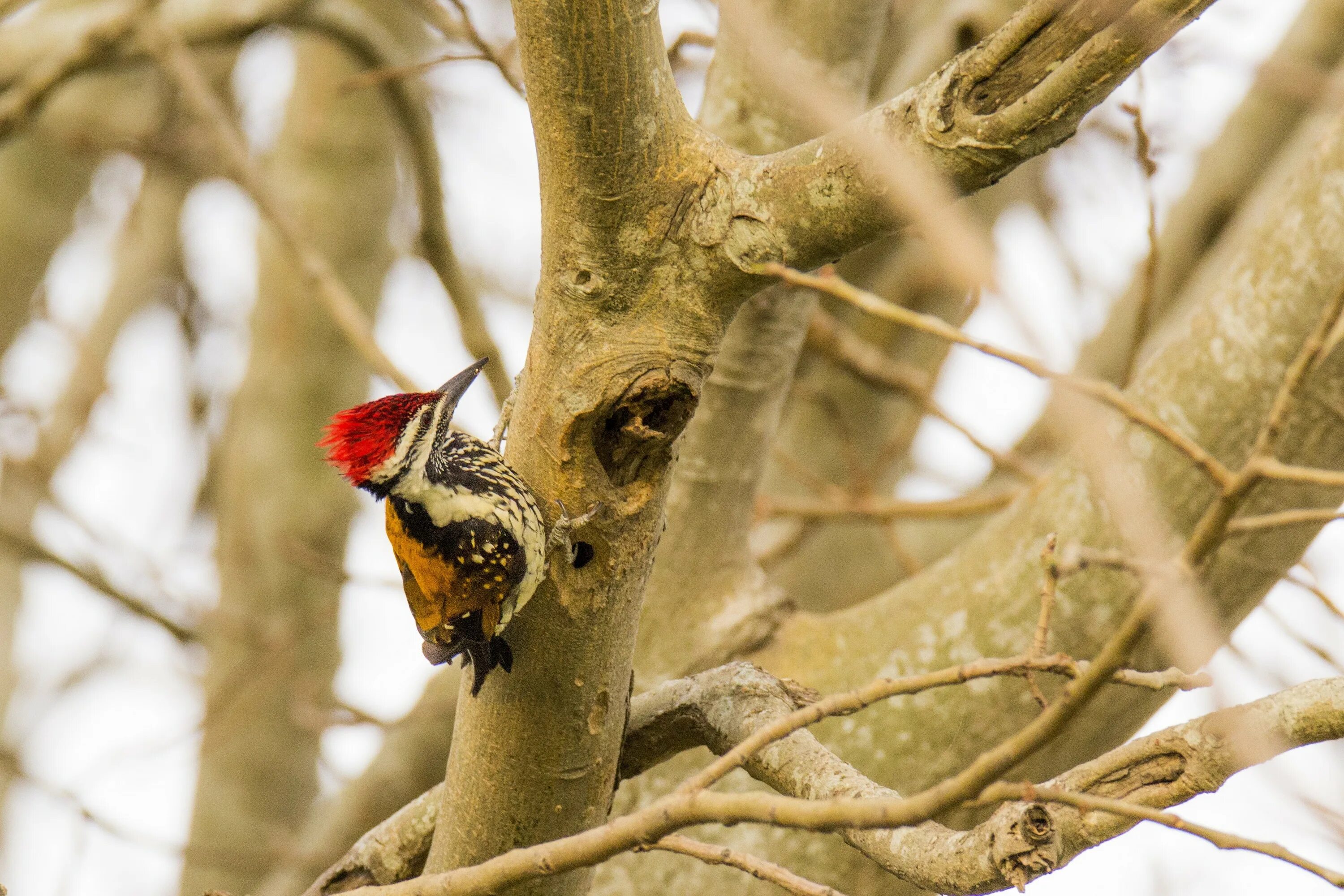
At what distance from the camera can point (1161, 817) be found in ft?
4.27

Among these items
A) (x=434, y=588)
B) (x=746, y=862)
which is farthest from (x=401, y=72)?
(x=746, y=862)

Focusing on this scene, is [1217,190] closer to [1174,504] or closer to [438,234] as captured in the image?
[1174,504]

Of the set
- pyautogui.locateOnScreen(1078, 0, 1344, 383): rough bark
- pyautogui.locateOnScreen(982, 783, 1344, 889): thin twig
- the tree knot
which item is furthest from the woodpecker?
pyautogui.locateOnScreen(1078, 0, 1344, 383): rough bark

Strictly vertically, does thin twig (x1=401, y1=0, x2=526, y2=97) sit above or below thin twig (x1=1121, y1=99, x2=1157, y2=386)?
above

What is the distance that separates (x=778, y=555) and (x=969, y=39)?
2157mm

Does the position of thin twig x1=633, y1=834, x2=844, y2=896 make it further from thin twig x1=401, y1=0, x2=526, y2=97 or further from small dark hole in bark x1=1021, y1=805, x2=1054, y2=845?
thin twig x1=401, y1=0, x2=526, y2=97

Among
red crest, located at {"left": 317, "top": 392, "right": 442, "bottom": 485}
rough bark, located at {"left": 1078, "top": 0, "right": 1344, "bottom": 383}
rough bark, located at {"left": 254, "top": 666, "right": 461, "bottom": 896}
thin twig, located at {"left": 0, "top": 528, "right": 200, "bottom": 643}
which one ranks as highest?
rough bark, located at {"left": 1078, "top": 0, "right": 1344, "bottom": 383}

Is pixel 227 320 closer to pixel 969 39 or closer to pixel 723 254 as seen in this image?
pixel 969 39

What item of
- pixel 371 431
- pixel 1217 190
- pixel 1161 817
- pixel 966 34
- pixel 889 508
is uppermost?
pixel 1217 190

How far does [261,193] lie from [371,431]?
5.05 ft

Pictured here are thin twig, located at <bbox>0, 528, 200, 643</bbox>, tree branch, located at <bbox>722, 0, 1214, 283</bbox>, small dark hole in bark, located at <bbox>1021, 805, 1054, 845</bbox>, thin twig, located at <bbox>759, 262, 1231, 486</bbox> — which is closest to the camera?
thin twig, located at <bbox>759, 262, 1231, 486</bbox>

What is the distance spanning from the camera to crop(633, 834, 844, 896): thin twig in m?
1.59

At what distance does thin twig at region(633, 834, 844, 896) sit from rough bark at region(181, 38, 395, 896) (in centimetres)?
370

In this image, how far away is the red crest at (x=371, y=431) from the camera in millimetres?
3029
